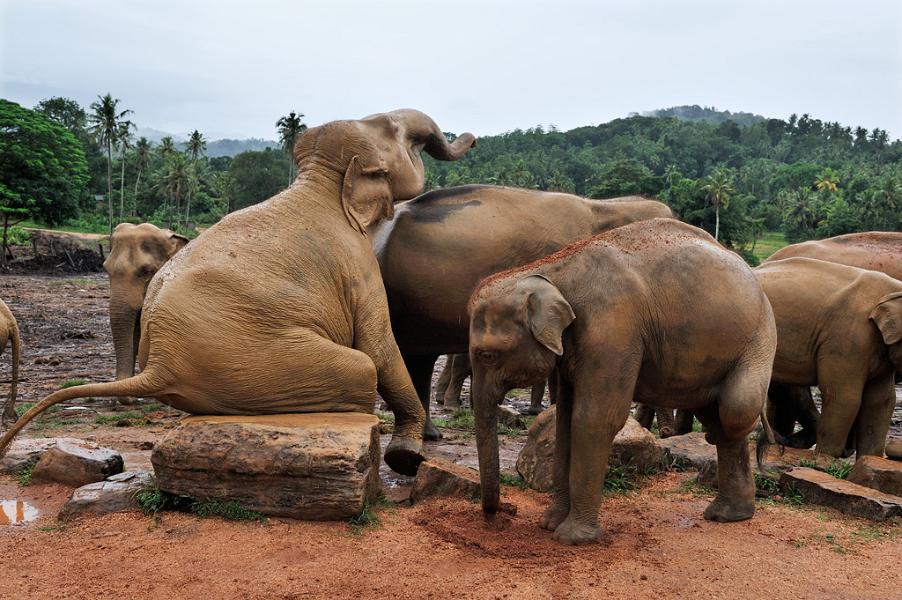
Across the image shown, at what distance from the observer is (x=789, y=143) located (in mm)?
133000

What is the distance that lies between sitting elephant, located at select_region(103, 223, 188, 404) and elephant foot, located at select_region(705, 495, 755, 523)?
7234 millimetres

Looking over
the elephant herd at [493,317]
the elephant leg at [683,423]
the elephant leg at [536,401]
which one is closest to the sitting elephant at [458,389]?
the elephant leg at [536,401]

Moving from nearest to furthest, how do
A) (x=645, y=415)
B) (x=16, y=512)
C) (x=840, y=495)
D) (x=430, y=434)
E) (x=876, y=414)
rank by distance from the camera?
(x=16, y=512) → (x=840, y=495) → (x=876, y=414) → (x=430, y=434) → (x=645, y=415)

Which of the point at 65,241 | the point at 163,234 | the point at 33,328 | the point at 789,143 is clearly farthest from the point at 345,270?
the point at 789,143

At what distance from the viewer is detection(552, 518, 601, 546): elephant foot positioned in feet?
16.6

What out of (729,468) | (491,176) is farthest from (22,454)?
(491,176)

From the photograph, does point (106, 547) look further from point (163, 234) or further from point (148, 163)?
point (148, 163)

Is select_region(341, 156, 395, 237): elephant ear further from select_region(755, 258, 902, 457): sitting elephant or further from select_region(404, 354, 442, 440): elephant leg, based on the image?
select_region(755, 258, 902, 457): sitting elephant

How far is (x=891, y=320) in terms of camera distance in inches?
280

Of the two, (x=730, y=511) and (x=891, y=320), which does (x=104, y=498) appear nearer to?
Result: (x=730, y=511)

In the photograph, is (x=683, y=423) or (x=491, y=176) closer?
(x=683, y=423)

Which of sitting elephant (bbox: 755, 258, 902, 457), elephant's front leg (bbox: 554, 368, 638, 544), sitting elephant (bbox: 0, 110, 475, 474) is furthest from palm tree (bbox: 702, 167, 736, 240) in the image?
elephant's front leg (bbox: 554, 368, 638, 544)

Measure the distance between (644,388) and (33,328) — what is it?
15733 millimetres

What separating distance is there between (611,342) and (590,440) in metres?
0.60
